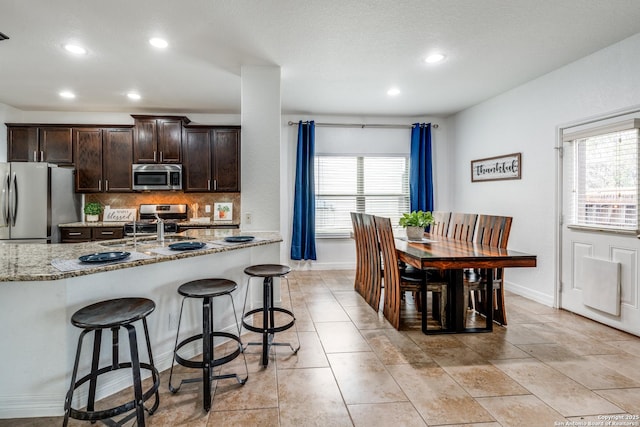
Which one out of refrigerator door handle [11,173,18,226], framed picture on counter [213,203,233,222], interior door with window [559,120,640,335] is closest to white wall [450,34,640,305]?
interior door with window [559,120,640,335]

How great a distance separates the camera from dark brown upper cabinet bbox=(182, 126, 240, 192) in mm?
5035

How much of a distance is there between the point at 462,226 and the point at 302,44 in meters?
2.64

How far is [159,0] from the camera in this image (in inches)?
94.3

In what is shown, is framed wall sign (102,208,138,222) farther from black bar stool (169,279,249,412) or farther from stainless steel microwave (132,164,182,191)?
black bar stool (169,279,249,412)

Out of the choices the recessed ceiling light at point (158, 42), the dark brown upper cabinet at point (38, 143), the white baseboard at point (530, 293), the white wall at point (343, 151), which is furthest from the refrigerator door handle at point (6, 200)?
the white baseboard at point (530, 293)

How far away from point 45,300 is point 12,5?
2.18 m

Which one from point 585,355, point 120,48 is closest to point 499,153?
point 585,355

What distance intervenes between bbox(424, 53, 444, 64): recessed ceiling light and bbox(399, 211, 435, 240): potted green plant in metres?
1.57

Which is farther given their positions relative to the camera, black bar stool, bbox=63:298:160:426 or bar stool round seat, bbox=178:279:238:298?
bar stool round seat, bbox=178:279:238:298

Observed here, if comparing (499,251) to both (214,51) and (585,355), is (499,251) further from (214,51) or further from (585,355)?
(214,51)

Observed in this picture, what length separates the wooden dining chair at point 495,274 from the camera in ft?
10.4

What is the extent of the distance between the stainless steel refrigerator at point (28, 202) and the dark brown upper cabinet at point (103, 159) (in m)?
0.43

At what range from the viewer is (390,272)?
131 inches

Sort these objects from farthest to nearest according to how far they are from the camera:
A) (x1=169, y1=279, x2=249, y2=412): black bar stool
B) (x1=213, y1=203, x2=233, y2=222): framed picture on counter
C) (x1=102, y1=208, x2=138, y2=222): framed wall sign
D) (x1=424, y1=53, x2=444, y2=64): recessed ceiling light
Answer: (x1=213, y1=203, x2=233, y2=222): framed picture on counter
(x1=102, y1=208, x2=138, y2=222): framed wall sign
(x1=424, y1=53, x2=444, y2=64): recessed ceiling light
(x1=169, y1=279, x2=249, y2=412): black bar stool
